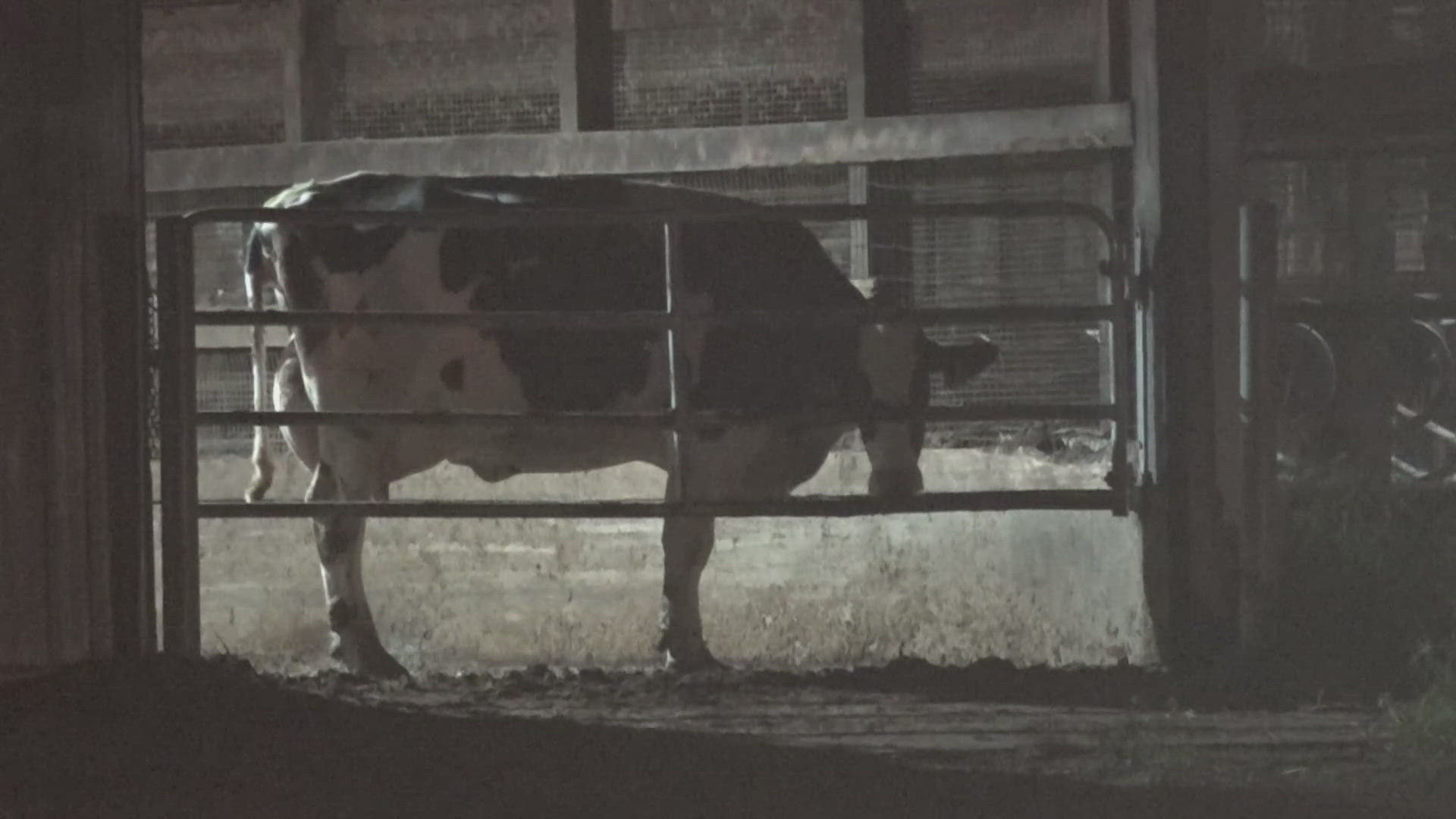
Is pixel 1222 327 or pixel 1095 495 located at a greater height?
pixel 1222 327

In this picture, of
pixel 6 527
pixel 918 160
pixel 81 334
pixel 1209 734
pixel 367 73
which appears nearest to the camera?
pixel 1209 734

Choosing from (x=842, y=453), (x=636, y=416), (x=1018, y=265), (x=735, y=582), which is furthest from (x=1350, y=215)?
(x=636, y=416)

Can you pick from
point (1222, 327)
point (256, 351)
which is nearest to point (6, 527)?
point (256, 351)

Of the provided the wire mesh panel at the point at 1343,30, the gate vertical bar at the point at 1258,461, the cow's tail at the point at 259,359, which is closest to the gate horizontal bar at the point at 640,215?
the gate vertical bar at the point at 1258,461

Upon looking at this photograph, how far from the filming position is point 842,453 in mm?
9094

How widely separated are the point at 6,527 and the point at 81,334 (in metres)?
0.66

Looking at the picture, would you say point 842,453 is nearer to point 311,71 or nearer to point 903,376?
point 903,376

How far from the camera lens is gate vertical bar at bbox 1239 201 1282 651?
19.6 feet

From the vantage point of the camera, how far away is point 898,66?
8.70 m

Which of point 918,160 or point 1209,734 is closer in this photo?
point 1209,734

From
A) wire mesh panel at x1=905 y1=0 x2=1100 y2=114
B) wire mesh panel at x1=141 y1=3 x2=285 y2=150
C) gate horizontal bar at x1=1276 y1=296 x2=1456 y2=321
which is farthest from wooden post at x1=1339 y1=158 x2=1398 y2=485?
wire mesh panel at x1=141 y1=3 x2=285 y2=150

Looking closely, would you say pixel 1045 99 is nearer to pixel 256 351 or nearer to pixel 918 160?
pixel 918 160

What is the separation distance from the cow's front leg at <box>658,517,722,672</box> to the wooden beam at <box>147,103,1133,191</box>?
190cm

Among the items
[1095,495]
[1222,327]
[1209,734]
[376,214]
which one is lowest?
[1209,734]
